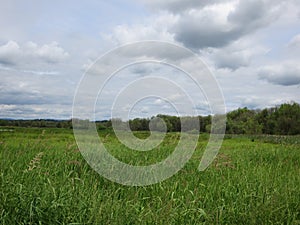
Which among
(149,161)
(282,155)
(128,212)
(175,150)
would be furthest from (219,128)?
(128,212)

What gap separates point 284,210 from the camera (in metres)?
3.90

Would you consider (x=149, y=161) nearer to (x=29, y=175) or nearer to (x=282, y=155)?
(x=29, y=175)

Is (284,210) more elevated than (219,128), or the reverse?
(219,128)

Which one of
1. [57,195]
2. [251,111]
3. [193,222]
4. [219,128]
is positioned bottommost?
[193,222]

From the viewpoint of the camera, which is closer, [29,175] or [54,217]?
[54,217]

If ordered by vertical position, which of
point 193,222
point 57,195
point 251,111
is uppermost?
point 251,111

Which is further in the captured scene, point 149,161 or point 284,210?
point 149,161

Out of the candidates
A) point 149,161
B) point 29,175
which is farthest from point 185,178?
point 29,175

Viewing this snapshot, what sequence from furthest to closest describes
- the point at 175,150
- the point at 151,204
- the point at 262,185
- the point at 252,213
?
the point at 175,150 < the point at 262,185 < the point at 151,204 < the point at 252,213

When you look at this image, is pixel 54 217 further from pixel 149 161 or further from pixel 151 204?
pixel 149 161

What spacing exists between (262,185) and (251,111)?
29895 mm

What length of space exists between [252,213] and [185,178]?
73.5 inches

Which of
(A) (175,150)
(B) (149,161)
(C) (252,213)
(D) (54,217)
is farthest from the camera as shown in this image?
(A) (175,150)

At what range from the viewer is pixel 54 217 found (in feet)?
10.5
